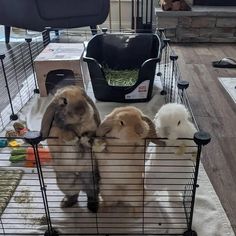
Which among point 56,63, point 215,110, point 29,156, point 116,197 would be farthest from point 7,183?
point 215,110

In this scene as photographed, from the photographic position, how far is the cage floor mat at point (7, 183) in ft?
3.96

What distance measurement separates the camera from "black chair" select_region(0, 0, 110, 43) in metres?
2.65

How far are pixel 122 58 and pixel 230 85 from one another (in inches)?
29.7

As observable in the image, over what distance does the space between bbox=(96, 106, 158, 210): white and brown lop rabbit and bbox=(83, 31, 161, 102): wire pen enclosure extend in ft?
2.77

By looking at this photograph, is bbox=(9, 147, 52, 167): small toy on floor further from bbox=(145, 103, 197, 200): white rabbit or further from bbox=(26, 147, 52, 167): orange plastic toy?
bbox=(145, 103, 197, 200): white rabbit

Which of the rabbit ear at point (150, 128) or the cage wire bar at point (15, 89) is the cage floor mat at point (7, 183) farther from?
the rabbit ear at point (150, 128)

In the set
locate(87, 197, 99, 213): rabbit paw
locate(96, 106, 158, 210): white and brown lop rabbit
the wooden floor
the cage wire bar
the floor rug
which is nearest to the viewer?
locate(96, 106, 158, 210): white and brown lop rabbit

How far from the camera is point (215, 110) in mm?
1880

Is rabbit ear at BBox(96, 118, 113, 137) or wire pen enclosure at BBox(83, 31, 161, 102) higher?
rabbit ear at BBox(96, 118, 113, 137)

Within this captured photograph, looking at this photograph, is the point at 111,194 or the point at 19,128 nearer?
the point at 111,194

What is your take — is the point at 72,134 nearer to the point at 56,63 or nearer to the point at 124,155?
the point at 124,155

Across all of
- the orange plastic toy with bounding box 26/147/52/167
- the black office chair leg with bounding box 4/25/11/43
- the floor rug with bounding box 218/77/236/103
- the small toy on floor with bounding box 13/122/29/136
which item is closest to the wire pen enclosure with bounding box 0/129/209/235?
the orange plastic toy with bounding box 26/147/52/167

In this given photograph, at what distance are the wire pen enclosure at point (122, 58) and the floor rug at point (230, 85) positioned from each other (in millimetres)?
532

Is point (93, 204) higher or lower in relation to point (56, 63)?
lower
